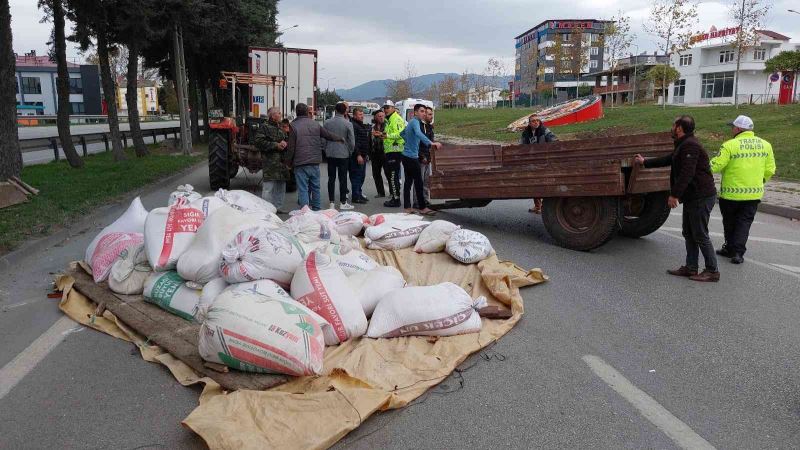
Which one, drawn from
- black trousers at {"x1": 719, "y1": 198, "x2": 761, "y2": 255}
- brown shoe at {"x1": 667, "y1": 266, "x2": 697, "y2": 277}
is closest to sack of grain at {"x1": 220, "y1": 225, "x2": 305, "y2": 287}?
brown shoe at {"x1": 667, "y1": 266, "x2": 697, "y2": 277}

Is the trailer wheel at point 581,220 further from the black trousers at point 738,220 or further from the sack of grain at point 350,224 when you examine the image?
the sack of grain at point 350,224

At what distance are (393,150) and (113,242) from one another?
5.61 metres

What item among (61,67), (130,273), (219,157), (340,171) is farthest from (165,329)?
(61,67)

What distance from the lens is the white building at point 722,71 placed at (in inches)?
2286

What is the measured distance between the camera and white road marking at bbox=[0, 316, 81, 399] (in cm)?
387

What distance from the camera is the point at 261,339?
142 inches

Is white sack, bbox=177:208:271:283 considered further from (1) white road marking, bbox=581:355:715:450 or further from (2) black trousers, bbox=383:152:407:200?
(2) black trousers, bbox=383:152:407:200

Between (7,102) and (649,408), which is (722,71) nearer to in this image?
(7,102)

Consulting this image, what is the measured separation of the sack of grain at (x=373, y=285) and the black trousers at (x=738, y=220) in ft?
13.3

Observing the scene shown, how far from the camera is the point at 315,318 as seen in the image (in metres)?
3.96

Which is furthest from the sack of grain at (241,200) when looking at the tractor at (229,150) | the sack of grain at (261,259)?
the tractor at (229,150)

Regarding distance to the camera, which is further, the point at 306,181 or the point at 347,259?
the point at 306,181

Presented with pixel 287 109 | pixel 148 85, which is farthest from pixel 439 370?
pixel 148 85

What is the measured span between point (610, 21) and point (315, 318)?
1649 inches
